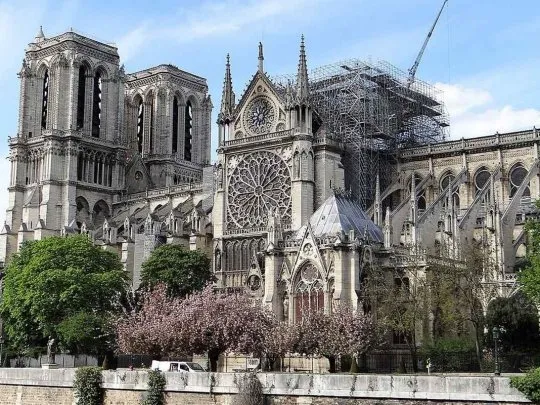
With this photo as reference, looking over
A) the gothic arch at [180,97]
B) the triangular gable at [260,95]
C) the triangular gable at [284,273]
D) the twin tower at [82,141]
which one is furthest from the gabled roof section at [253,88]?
the gothic arch at [180,97]

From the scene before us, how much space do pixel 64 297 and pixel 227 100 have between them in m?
21.4

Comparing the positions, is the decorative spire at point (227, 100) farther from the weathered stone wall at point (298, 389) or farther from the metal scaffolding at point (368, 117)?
the weathered stone wall at point (298, 389)

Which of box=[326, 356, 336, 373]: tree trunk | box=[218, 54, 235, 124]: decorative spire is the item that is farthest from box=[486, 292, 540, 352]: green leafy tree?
box=[218, 54, 235, 124]: decorative spire

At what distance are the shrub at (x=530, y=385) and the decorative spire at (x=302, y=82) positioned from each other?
134 ft

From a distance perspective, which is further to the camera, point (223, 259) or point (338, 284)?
point (223, 259)

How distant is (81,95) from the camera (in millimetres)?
90562

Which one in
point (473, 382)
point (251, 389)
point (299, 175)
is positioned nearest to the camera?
point (473, 382)

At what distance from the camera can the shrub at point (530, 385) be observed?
79.1ft

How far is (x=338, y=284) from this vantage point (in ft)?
148

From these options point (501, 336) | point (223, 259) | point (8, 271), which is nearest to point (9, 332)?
point (8, 271)

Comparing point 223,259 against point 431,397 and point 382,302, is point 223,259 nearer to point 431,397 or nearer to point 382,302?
point 382,302

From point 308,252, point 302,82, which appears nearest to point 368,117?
point 302,82

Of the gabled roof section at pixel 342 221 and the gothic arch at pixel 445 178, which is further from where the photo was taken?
the gothic arch at pixel 445 178

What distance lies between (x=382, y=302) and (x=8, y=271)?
30.1 meters
